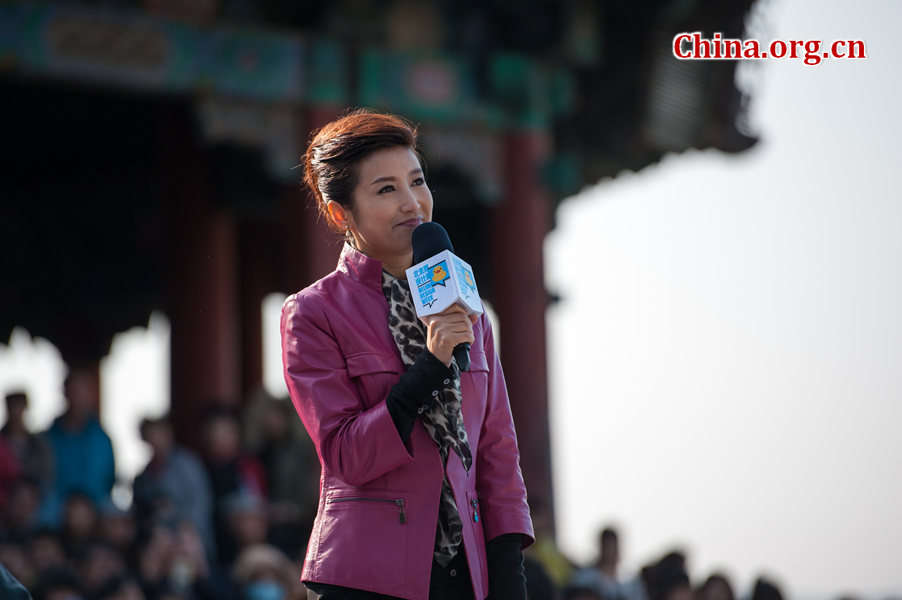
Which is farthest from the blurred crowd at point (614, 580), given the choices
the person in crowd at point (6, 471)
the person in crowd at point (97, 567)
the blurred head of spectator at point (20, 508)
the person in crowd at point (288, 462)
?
the person in crowd at point (6, 471)

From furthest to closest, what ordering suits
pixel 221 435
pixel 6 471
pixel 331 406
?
pixel 221 435
pixel 6 471
pixel 331 406

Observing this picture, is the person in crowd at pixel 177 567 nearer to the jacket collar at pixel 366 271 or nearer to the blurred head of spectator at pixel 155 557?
the blurred head of spectator at pixel 155 557

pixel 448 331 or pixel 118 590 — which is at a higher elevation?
pixel 448 331

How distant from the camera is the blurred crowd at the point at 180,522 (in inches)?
274

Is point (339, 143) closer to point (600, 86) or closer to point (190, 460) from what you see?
point (190, 460)

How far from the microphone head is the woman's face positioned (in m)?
0.13

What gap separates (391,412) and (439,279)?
10.5 inches

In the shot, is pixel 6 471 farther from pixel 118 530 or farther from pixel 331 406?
pixel 331 406

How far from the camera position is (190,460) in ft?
26.6

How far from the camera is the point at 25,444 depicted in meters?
8.01

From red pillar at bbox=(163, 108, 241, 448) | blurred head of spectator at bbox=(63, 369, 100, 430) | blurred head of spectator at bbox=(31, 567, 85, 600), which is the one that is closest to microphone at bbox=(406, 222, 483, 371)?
blurred head of spectator at bbox=(31, 567, 85, 600)

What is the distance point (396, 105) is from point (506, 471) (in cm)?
759

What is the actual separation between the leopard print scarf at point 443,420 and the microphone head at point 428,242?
15cm

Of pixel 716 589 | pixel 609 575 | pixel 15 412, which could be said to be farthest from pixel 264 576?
pixel 716 589
